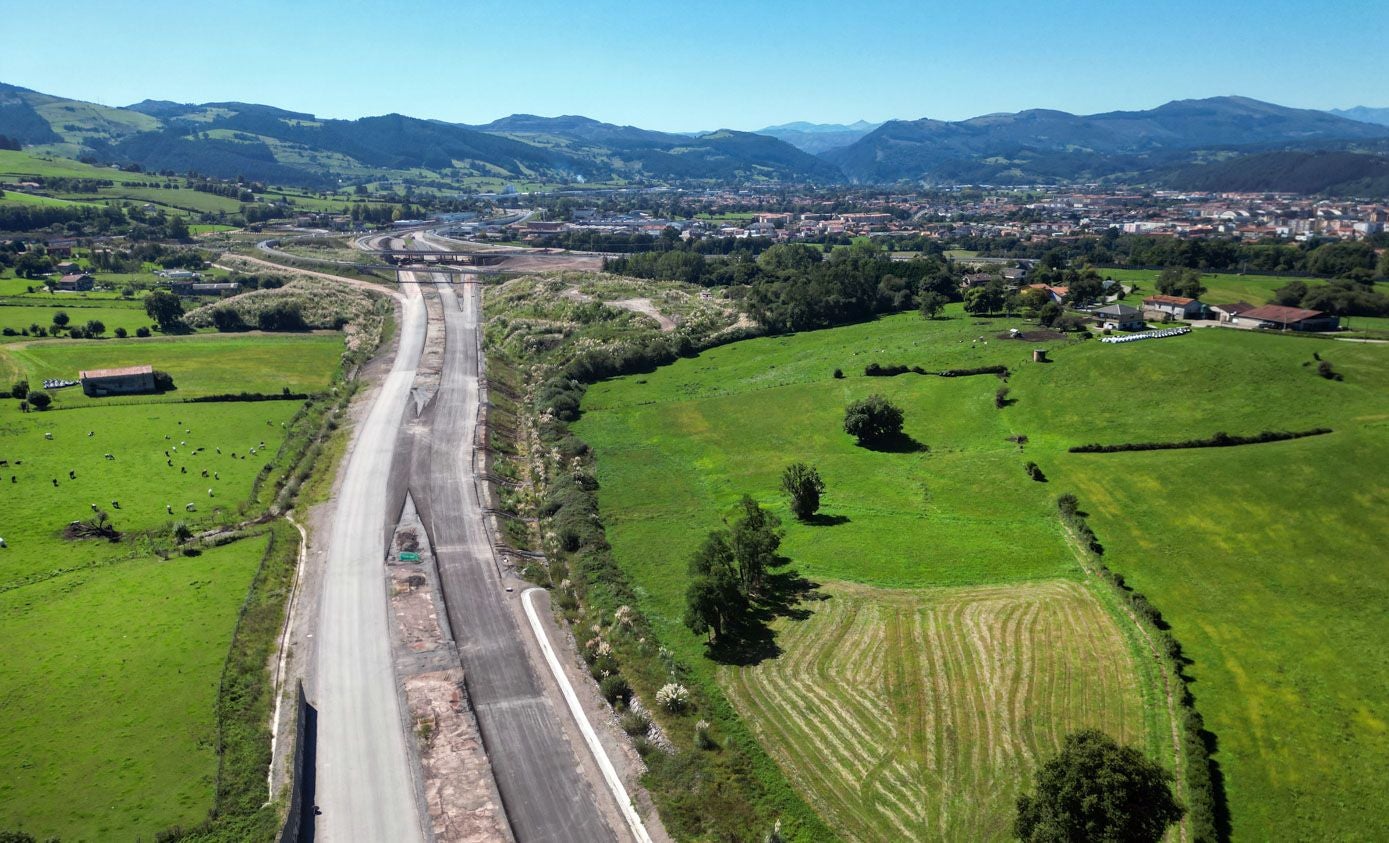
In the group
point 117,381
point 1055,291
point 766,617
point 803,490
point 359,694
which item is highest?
point 1055,291

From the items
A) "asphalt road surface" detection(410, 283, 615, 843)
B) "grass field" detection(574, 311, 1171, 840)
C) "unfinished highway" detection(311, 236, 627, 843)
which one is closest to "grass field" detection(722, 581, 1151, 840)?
"grass field" detection(574, 311, 1171, 840)

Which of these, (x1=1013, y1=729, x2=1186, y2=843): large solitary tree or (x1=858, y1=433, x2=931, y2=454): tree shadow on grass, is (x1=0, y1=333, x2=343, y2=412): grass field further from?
(x1=1013, y1=729, x2=1186, y2=843): large solitary tree

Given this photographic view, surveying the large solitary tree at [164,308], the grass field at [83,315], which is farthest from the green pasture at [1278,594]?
the grass field at [83,315]

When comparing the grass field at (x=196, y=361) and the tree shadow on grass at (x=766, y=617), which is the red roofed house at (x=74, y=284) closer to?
the grass field at (x=196, y=361)

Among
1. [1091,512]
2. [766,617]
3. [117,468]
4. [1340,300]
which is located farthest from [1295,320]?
[117,468]

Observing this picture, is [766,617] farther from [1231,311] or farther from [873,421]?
[1231,311]

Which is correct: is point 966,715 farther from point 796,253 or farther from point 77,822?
point 796,253
